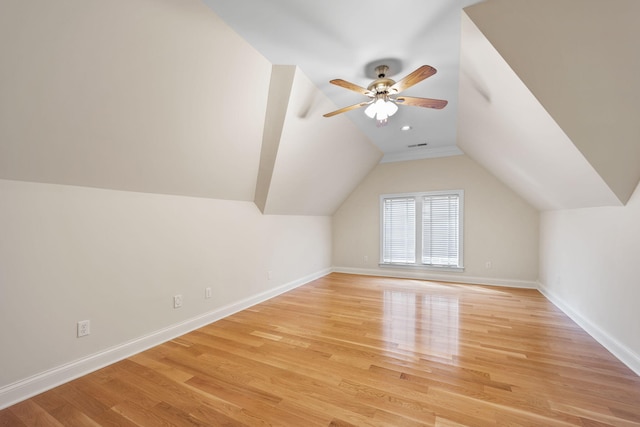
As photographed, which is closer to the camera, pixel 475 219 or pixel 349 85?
pixel 349 85

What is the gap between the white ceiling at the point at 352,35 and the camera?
1.75 metres

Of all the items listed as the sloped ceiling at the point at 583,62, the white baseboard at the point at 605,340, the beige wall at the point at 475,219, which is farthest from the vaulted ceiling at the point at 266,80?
the beige wall at the point at 475,219

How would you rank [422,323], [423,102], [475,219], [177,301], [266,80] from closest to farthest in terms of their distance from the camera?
[423,102], [266,80], [177,301], [422,323], [475,219]

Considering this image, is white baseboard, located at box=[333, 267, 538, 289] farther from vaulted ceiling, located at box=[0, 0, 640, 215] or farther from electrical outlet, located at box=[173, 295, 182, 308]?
electrical outlet, located at box=[173, 295, 182, 308]

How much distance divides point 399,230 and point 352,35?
13.5ft

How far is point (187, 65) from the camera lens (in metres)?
1.94

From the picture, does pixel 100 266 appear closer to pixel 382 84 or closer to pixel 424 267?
pixel 382 84

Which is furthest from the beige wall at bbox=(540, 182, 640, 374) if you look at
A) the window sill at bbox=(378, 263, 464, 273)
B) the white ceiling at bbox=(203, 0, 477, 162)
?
the white ceiling at bbox=(203, 0, 477, 162)

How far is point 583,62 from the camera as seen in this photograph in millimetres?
1619

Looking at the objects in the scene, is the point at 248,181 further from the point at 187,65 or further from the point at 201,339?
the point at 201,339

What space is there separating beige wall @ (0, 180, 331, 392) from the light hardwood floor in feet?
1.04

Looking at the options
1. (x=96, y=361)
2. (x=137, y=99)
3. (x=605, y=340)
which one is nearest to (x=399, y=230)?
(x=605, y=340)

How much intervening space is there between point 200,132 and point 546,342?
12.9ft

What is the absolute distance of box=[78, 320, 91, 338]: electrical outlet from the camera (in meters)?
2.01
